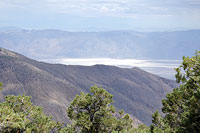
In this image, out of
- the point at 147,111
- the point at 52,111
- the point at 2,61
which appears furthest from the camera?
the point at 147,111

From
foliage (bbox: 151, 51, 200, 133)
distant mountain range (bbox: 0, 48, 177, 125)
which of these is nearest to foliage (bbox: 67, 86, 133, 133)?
foliage (bbox: 151, 51, 200, 133)

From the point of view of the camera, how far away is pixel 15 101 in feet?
93.8

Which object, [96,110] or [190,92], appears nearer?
[190,92]

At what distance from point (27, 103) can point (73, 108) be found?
4.84 m

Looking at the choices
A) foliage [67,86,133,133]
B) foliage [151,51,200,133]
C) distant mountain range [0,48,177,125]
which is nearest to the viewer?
foliage [151,51,200,133]

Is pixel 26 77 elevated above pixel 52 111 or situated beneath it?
elevated above

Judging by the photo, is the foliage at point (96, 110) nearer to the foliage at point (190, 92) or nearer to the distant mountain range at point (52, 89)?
the foliage at point (190, 92)

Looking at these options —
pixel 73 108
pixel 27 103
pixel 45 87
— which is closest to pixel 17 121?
pixel 27 103

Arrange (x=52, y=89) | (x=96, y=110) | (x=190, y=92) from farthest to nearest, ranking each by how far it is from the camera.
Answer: (x=52, y=89)
(x=96, y=110)
(x=190, y=92)

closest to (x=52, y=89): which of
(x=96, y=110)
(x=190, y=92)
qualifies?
(x=96, y=110)

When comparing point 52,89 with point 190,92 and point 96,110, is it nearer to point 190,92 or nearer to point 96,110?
point 96,110

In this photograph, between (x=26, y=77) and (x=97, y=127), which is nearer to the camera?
(x=97, y=127)

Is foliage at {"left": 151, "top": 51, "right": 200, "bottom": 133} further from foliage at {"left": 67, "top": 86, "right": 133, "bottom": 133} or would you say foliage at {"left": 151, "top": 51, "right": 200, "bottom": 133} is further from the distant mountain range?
the distant mountain range

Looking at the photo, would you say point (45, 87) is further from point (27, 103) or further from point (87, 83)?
point (27, 103)
